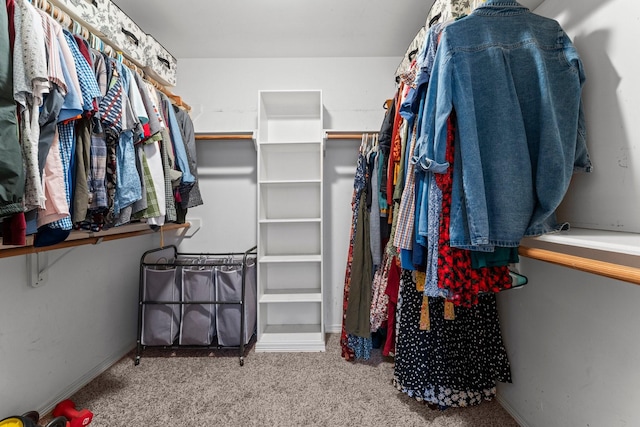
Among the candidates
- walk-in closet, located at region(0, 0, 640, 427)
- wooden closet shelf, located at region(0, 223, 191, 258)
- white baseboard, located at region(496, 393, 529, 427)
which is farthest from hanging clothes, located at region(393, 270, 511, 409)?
wooden closet shelf, located at region(0, 223, 191, 258)

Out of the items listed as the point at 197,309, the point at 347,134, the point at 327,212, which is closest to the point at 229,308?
the point at 197,309

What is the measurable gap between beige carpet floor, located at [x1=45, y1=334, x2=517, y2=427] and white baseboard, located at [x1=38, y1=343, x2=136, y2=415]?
35 millimetres

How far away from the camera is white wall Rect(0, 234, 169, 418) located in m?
1.31

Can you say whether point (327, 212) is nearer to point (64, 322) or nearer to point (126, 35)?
point (126, 35)

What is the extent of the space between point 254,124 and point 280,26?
2.37ft

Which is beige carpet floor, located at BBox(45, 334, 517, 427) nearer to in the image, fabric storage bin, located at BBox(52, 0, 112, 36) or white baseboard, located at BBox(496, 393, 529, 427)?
white baseboard, located at BBox(496, 393, 529, 427)

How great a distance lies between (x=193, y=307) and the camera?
1.95m

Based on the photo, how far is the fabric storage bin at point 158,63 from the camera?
172cm

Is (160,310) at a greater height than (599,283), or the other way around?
(599,283)

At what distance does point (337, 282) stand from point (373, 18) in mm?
1873

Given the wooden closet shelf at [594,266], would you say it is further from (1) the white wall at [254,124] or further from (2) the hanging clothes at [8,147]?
(1) the white wall at [254,124]

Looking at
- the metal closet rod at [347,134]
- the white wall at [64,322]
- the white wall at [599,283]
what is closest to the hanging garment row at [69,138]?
the white wall at [64,322]

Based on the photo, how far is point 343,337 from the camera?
1969 millimetres

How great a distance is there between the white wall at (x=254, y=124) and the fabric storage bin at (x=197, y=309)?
45 cm
